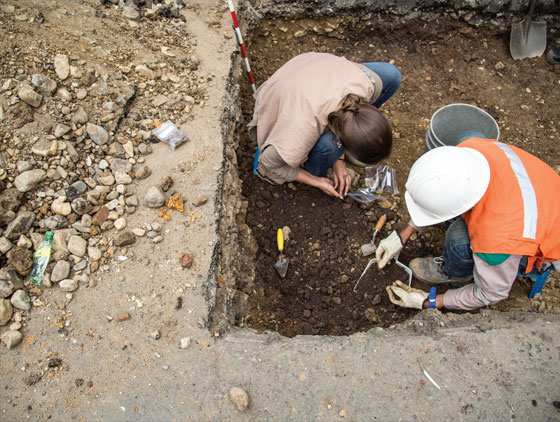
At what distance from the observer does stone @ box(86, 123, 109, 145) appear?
216 cm

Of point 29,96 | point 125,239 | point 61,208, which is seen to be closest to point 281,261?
point 125,239

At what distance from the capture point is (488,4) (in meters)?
3.21

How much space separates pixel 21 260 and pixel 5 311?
9.8 inches

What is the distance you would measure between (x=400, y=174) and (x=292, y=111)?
1271mm

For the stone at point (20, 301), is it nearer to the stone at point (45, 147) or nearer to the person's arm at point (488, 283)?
the stone at point (45, 147)

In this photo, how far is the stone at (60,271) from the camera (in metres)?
1.81

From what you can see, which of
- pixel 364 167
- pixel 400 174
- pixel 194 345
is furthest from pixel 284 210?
pixel 194 345

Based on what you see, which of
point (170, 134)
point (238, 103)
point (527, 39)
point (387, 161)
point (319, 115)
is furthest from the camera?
point (527, 39)

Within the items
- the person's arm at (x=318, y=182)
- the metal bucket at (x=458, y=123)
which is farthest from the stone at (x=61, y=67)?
the metal bucket at (x=458, y=123)

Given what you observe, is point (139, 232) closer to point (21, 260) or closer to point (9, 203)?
point (21, 260)

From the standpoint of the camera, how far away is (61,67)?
7.22ft

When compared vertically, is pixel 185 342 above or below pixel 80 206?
below

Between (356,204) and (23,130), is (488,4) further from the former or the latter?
(23,130)

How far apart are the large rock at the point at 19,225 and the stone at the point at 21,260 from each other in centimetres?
8
